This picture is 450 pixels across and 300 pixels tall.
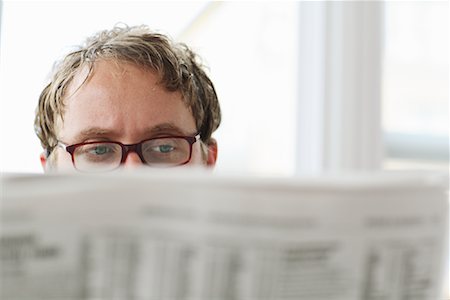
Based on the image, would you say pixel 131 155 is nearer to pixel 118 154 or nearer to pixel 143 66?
pixel 118 154

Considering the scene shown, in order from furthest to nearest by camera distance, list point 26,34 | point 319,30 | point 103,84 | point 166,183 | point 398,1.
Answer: point 398,1 → point 26,34 → point 319,30 → point 103,84 → point 166,183

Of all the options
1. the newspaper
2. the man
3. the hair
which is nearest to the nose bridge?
the man

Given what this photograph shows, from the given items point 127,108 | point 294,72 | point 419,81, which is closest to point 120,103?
point 127,108

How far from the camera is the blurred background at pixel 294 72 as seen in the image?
1041 millimetres

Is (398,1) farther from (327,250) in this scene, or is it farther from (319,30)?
(327,250)

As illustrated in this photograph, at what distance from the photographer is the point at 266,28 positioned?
1.34 meters

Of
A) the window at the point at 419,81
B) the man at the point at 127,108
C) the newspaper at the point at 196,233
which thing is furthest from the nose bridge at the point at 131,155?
the window at the point at 419,81

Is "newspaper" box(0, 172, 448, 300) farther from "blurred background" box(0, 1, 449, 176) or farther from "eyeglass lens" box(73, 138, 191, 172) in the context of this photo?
"blurred background" box(0, 1, 449, 176)

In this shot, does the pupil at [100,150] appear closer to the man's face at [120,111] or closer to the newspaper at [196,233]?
the man's face at [120,111]

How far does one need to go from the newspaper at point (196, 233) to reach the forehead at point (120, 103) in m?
0.45

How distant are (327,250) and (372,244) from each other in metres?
0.02

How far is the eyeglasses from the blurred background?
36cm

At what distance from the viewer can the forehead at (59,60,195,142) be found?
68 cm

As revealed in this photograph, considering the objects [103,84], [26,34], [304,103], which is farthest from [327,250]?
[26,34]
